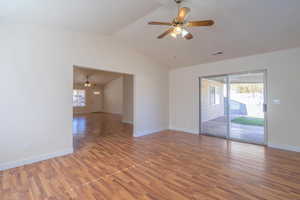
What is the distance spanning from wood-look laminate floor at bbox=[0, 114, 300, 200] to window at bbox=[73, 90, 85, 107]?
8.97 meters

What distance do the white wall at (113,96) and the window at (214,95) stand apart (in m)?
7.34

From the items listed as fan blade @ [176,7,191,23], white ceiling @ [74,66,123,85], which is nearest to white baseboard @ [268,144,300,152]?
fan blade @ [176,7,191,23]

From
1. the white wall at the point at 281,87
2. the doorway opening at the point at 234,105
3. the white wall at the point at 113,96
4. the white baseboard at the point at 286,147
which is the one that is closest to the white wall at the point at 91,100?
the white wall at the point at 113,96

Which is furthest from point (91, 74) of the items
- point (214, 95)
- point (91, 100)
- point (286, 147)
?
point (286, 147)

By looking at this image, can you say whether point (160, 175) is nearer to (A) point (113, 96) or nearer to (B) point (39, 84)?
(B) point (39, 84)

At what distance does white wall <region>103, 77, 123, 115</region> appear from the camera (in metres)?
11.3

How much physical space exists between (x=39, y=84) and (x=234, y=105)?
5693mm

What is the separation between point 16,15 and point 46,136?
2.49 meters

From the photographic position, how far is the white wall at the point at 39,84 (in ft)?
8.93

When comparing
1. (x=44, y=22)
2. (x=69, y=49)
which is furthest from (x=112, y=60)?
(x=44, y=22)

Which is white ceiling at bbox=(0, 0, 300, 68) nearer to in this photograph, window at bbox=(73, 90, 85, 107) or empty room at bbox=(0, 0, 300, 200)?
empty room at bbox=(0, 0, 300, 200)

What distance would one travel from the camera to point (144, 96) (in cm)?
524

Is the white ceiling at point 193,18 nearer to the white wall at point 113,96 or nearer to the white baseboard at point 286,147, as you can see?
the white baseboard at point 286,147

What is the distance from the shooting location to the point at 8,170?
2650mm
